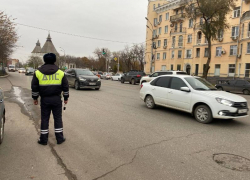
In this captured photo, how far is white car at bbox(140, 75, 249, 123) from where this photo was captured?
568 centimetres

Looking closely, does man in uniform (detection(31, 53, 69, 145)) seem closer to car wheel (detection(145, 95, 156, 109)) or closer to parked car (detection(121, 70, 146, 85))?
car wheel (detection(145, 95, 156, 109))

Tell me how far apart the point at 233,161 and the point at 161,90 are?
4.27m

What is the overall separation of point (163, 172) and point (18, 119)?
4.94 meters

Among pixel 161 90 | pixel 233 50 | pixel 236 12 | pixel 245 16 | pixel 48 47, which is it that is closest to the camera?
pixel 161 90

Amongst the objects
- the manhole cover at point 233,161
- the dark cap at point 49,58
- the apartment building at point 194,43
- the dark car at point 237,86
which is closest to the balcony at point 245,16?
the apartment building at point 194,43

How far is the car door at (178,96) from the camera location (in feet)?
21.5

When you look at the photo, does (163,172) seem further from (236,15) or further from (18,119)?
(236,15)

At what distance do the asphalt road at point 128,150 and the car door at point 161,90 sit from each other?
4.32 ft

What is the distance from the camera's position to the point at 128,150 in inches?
153

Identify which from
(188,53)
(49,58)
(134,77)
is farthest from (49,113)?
(188,53)

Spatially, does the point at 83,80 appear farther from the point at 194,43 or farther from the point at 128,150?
the point at 194,43

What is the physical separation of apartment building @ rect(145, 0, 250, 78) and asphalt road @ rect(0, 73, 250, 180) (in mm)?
22523

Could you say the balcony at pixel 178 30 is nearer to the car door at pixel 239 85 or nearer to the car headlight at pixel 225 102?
the car door at pixel 239 85

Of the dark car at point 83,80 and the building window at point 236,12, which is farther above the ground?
the building window at point 236,12
